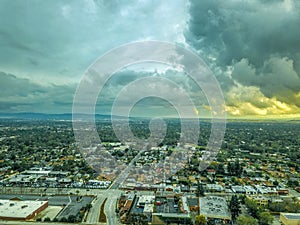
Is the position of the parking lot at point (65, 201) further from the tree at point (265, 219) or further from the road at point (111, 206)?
the tree at point (265, 219)

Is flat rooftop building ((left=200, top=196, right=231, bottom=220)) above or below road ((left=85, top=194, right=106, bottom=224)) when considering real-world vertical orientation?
above

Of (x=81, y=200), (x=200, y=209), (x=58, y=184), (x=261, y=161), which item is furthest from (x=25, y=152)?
(x=261, y=161)

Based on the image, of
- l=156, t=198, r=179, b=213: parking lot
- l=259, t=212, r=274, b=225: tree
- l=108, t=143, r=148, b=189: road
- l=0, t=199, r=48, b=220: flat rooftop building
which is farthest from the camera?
l=108, t=143, r=148, b=189: road

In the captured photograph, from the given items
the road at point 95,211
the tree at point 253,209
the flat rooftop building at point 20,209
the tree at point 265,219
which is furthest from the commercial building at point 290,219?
the flat rooftop building at point 20,209

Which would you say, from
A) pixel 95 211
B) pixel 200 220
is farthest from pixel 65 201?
pixel 200 220

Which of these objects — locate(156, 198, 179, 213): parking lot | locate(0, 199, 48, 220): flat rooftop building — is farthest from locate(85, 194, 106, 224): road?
locate(156, 198, 179, 213): parking lot

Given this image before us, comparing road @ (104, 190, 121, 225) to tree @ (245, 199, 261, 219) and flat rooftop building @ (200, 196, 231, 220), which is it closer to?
flat rooftop building @ (200, 196, 231, 220)

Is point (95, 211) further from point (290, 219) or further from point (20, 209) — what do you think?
point (290, 219)

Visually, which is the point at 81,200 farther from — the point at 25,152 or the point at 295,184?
the point at 25,152
